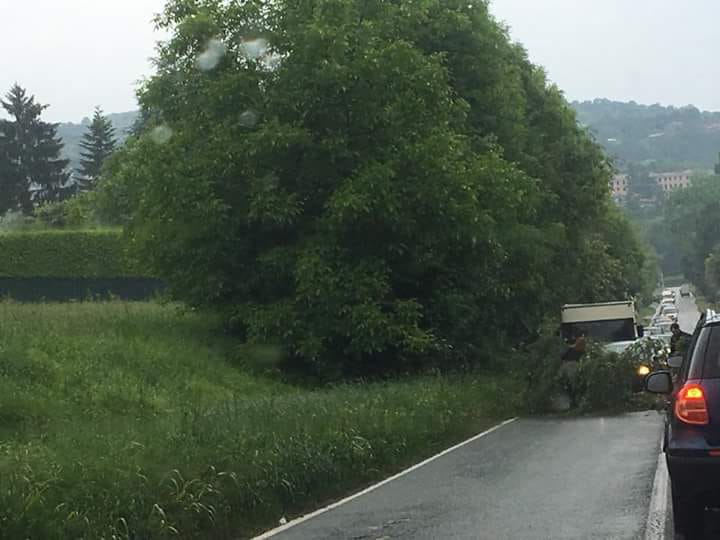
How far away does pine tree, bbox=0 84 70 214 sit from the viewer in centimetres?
10206

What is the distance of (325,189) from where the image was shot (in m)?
30.5

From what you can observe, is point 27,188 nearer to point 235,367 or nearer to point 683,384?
point 235,367

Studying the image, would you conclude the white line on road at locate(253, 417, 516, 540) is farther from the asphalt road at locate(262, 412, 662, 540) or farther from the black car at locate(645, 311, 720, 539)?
the black car at locate(645, 311, 720, 539)

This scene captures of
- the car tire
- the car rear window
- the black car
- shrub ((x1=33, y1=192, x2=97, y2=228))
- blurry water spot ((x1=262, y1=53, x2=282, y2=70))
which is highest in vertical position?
blurry water spot ((x1=262, y1=53, x2=282, y2=70))

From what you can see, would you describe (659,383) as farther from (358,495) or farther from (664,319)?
(664,319)

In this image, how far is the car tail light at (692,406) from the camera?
870cm

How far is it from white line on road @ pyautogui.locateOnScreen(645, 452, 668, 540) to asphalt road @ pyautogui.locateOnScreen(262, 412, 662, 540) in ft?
0.25

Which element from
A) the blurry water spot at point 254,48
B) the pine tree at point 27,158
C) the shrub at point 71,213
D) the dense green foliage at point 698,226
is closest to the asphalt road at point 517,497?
the blurry water spot at point 254,48

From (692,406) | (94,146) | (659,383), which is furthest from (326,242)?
(94,146)

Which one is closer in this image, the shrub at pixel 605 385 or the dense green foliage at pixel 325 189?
the shrub at pixel 605 385

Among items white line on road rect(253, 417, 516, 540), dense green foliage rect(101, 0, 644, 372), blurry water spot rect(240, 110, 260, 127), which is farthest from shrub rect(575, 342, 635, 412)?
blurry water spot rect(240, 110, 260, 127)

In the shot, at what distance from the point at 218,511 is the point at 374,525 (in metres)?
1.50

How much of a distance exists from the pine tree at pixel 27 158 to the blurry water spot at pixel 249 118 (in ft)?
249

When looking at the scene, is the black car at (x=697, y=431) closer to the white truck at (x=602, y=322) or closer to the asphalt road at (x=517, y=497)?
the asphalt road at (x=517, y=497)
